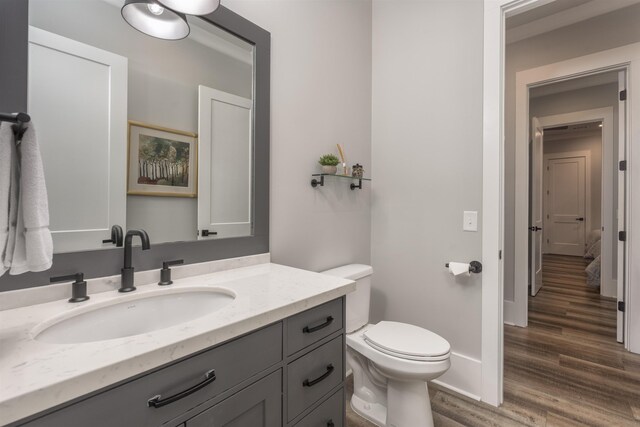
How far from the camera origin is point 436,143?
2010 millimetres

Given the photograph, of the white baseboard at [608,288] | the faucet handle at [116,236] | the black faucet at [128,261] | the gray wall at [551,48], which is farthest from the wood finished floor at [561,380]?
the faucet handle at [116,236]

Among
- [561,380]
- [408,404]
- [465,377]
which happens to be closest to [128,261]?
[408,404]

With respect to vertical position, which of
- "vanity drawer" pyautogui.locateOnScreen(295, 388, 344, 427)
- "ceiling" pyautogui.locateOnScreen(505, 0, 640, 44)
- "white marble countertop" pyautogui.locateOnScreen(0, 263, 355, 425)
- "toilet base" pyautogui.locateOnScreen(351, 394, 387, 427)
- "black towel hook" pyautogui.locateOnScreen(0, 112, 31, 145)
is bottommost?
"toilet base" pyautogui.locateOnScreen(351, 394, 387, 427)

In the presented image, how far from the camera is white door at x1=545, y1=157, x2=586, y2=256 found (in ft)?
20.6

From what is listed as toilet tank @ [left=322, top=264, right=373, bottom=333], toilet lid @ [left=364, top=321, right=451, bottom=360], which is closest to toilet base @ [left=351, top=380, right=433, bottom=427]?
toilet lid @ [left=364, top=321, right=451, bottom=360]

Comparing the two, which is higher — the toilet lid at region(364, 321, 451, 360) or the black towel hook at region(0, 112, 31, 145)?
the black towel hook at region(0, 112, 31, 145)

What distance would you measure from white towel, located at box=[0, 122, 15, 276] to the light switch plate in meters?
2.00

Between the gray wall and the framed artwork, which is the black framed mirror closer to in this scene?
the framed artwork

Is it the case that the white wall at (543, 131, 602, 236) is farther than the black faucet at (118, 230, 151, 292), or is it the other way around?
the white wall at (543, 131, 602, 236)

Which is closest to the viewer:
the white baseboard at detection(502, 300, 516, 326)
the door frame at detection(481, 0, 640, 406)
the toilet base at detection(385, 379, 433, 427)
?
the toilet base at detection(385, 379, 433, 427)

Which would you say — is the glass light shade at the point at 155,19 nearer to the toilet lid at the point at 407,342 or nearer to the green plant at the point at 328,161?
the green plant at the point at 328,161

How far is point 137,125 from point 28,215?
2.01ft

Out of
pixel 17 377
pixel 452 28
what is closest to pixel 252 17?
pixel 452 28

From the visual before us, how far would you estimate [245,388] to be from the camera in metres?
0.80
